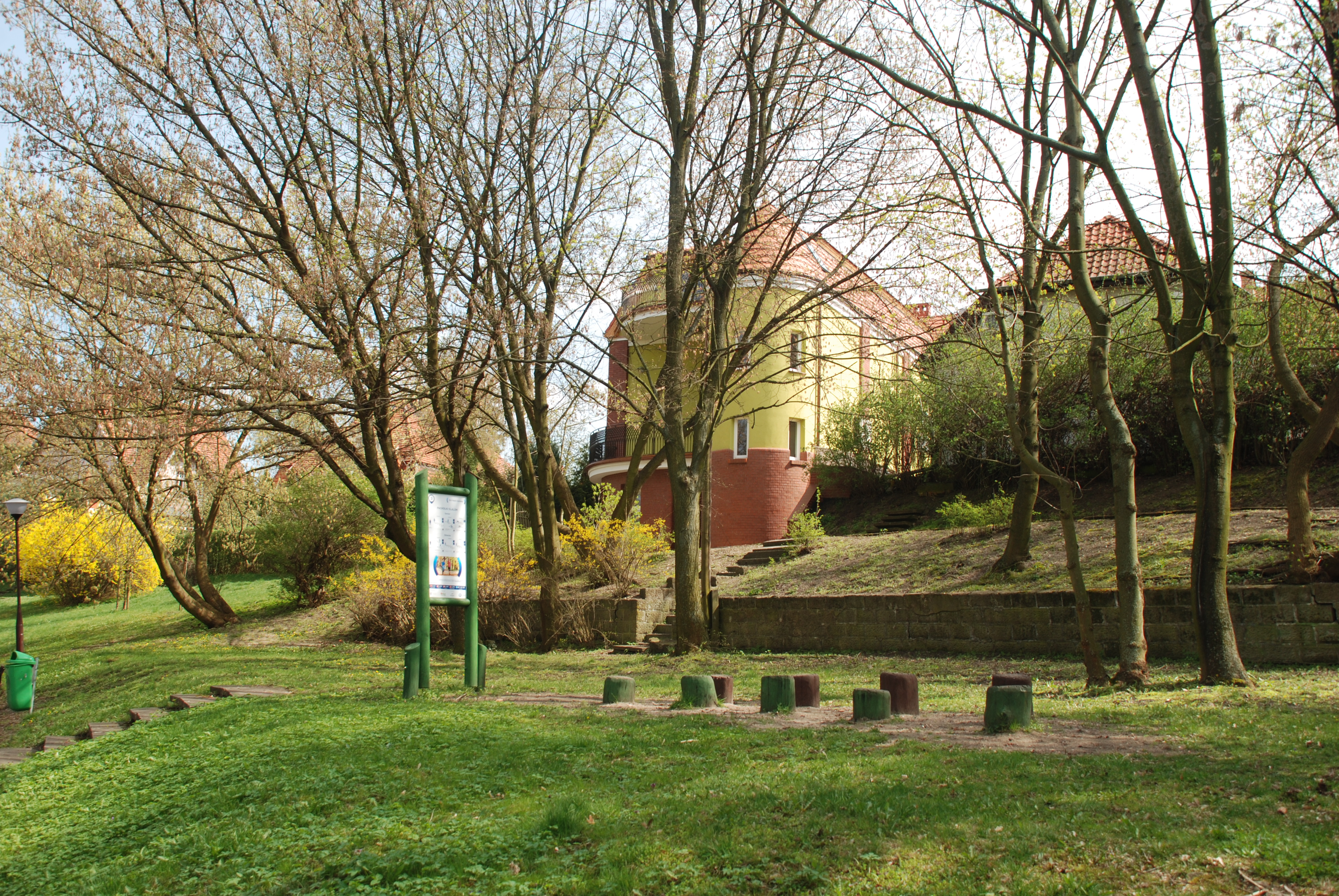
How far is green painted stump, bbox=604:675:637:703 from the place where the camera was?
8.33 meters

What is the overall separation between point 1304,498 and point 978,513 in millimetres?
7325

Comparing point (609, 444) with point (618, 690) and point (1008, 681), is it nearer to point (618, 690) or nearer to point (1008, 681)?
point (618, 690)

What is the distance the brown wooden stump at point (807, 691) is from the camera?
25.4ft

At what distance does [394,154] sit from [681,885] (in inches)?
481

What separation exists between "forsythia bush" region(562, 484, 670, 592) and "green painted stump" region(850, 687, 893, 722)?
1054cm

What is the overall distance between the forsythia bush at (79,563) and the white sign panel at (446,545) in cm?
2452

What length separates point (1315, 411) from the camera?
10508 millimetres

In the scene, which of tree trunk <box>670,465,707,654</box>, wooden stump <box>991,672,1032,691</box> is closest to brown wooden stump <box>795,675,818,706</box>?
wooden stump <box>991,672,1032,691</box>

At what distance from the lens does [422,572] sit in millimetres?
8750

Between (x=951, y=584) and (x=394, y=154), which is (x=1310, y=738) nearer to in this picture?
(x=951, y=584)

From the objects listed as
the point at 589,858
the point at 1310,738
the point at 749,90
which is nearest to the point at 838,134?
the point at 749,90

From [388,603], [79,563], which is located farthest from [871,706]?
[79,563]

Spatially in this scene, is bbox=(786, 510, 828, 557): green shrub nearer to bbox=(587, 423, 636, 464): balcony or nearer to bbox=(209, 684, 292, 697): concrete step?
bbox=(587, 423, 636, 464): balcony

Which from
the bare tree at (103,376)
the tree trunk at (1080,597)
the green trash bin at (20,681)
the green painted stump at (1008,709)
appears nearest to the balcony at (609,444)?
the bare tree at (103,376)
